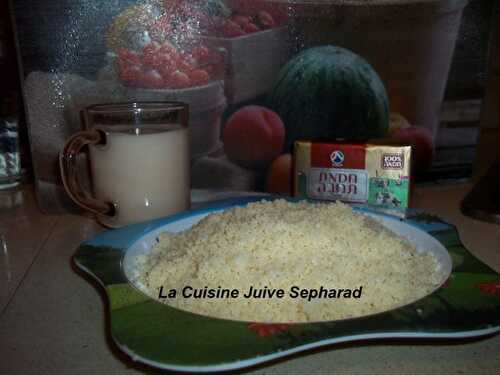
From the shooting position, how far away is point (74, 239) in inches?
36.7

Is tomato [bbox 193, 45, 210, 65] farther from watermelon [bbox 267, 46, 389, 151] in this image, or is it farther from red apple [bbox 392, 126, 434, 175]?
red apple [bbox 392, 126, 434, 175]

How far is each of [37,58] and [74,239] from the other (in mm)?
385

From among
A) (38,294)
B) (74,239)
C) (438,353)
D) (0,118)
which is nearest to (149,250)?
(38,294)

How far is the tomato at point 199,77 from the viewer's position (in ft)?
3.35

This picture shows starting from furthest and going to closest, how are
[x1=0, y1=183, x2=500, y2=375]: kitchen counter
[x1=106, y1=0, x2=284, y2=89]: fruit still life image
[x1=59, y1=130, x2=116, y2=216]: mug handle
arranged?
[x1=106, y1=0, x2=284, y2=89]: fruit still life image < [x1=59, y1=130, x2=116, y2=216]: mug handle < [x1=0, y1=183, x2=500, y2=375]: kitchen counter

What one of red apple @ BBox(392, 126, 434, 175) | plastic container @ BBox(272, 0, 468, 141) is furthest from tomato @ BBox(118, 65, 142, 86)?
red apple @ BBox(392, 126, 434, 175)

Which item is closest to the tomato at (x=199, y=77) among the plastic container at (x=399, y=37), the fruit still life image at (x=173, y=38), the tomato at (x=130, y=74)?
the fruit still life image at (x=173, y=38)

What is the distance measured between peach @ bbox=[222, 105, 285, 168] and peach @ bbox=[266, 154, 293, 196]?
0.7 inches

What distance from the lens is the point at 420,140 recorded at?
117 centimetres

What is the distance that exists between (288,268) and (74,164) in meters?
0.49

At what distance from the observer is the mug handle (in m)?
0.86

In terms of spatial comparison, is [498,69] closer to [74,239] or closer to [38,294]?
[74,239]

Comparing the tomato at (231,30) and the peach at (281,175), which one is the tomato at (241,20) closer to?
the tomato at (231,30)

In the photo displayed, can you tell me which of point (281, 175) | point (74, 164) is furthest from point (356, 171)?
point (74, 164)
